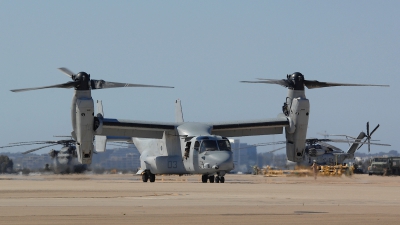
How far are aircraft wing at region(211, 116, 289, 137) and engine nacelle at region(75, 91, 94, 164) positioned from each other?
8005 millimetres

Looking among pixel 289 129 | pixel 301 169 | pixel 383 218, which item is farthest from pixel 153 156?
pixel 383 218

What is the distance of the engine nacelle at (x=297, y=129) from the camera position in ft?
116

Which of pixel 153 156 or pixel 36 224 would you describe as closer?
pixel 36 224

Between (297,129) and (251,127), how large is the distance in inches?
160

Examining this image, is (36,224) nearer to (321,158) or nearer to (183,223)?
(183,223)

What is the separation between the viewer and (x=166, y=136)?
128ft

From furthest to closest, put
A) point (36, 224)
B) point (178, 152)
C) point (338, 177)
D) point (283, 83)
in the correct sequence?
1. point (338, 177)
2. point (178, 152)
3. point (283, 83)
4. point (36, 224)

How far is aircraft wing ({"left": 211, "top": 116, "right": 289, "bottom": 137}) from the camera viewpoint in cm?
3766

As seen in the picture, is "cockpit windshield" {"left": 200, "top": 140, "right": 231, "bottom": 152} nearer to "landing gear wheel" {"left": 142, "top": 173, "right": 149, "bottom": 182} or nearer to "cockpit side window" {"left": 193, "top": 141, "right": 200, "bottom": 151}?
"cockpit side window" {"left": 193, "top": 141, "right": 200, "bottom": 151}

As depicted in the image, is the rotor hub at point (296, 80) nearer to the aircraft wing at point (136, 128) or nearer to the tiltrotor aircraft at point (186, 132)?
the tiltrotor aircraft at point (186, 132)

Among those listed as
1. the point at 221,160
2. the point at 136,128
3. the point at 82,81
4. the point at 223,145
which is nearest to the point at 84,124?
the point at 82,81

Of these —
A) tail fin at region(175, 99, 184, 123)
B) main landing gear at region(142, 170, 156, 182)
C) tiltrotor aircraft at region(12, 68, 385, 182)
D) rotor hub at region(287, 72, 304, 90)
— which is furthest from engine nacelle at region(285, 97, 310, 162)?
tail fin at region(175, 99, 184, 123)

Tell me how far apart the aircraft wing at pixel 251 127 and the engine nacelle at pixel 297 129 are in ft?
2.26

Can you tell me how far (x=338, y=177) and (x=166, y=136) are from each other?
1321 centimetres
